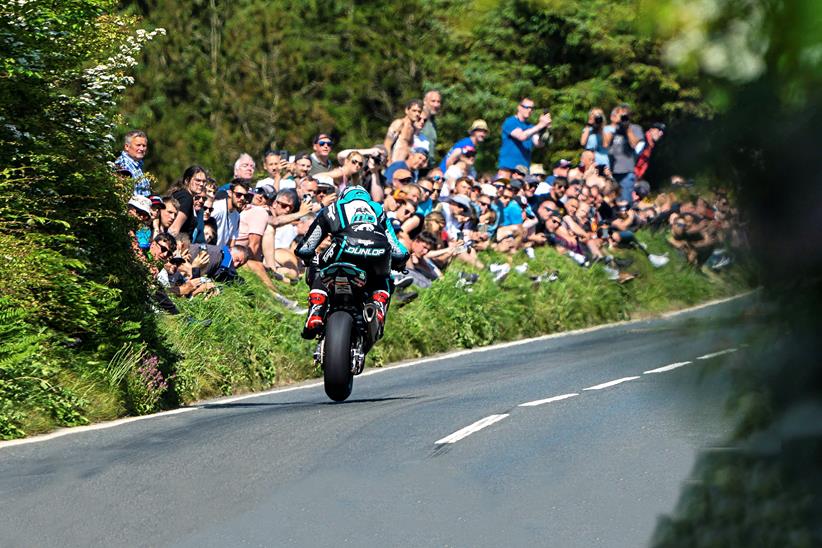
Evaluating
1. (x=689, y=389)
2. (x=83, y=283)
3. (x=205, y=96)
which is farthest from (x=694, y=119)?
(x=205, y=96)

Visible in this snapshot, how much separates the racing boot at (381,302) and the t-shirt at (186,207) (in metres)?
2.41

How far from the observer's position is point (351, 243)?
13.3 m

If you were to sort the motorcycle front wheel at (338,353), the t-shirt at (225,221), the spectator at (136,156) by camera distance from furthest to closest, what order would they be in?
the t-shirt at (225,221), the spectator at (136,156), the motorcycle front wheel at (338,353)

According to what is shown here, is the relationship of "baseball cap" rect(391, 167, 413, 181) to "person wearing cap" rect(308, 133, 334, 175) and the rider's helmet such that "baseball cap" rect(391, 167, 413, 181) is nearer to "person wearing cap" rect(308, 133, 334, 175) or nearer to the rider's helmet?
"person wearing cap" rect(308, 133, 334, 175)

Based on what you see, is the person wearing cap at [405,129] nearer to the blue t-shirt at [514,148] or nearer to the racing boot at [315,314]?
the blue t-shirt at [514,148]

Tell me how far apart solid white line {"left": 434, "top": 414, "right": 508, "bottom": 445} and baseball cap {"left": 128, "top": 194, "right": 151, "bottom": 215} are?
13.9 ft

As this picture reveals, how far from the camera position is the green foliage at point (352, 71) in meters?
37.0

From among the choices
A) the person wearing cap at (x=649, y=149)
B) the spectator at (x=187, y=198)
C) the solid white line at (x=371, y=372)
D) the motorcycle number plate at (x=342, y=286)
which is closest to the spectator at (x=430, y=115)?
the solid white line at (x=371, y=372)

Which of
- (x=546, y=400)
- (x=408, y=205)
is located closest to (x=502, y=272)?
(x=408, y=205)

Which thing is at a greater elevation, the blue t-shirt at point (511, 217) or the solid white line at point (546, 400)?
the blue t-shirt at point (511, 217)

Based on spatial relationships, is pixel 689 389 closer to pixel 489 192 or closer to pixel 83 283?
pixel 83 283

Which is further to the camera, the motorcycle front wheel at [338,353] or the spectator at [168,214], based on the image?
the spectator at [168,214]

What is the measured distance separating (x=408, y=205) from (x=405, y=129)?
7.09 feet

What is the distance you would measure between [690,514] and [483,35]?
38.0 metres
